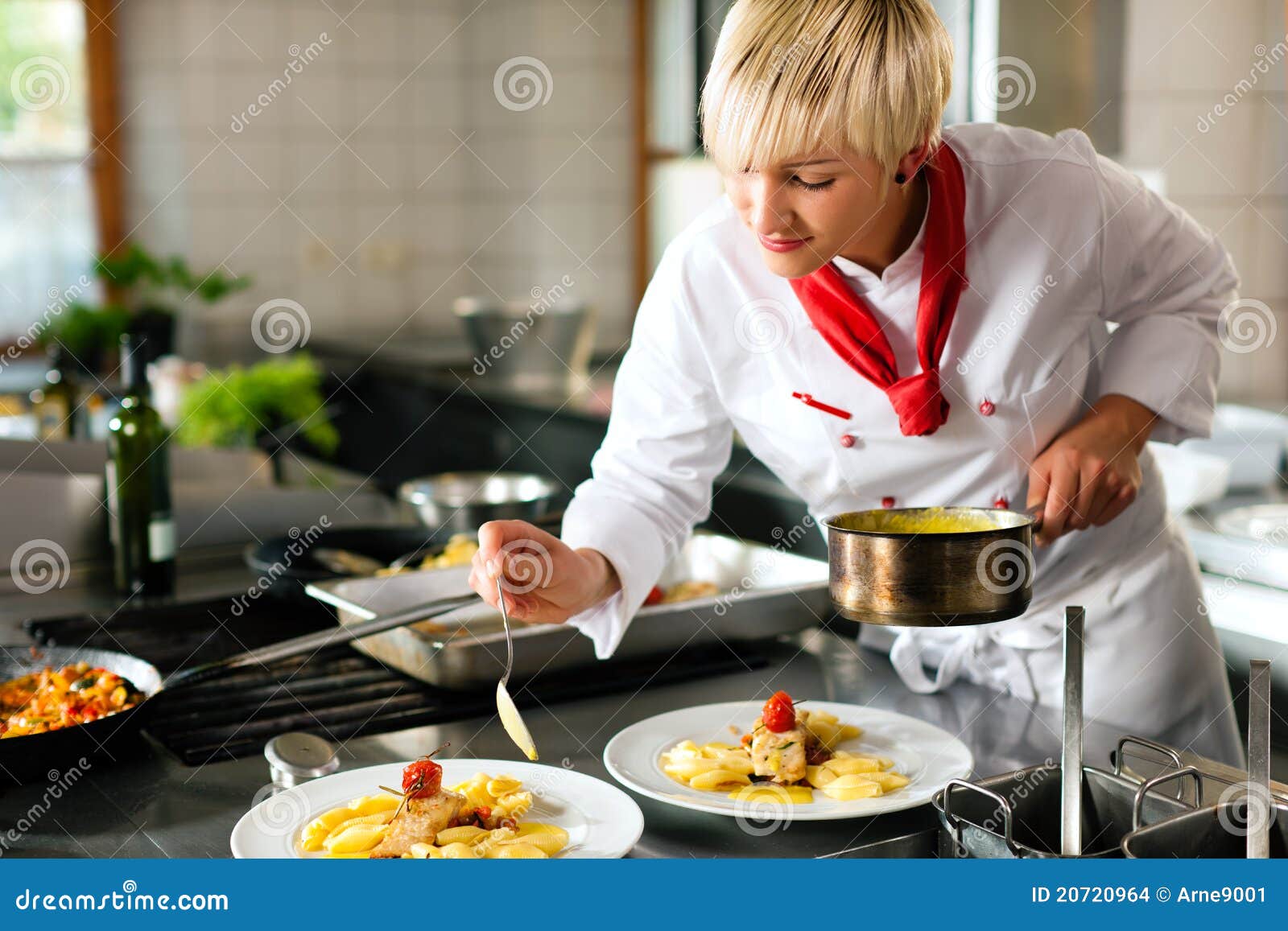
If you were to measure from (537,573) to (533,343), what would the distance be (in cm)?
282

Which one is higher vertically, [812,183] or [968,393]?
[812,183]

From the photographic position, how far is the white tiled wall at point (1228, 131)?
2.87 m

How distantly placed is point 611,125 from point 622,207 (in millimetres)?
322

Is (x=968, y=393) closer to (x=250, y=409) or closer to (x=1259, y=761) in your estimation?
(x=1259, y=761)

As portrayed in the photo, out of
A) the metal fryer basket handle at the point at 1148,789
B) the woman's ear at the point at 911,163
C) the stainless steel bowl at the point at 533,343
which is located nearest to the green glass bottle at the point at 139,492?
the woman's ear at the point at 911,163

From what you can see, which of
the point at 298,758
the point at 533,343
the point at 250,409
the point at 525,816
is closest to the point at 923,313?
the point at 525,816

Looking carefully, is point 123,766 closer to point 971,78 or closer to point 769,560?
point 769,560

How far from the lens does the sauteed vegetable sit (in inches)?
52.4

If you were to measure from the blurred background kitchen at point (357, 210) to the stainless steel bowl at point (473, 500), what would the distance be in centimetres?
97

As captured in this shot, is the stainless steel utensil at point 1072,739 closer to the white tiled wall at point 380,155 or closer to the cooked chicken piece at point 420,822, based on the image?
the cooked chicken piece at point 420,822

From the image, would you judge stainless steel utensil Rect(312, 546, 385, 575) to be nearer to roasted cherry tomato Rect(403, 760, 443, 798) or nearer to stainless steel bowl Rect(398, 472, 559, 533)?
stainless steel bowl Rect(398, 472, 559, 533)

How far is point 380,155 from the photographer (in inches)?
217

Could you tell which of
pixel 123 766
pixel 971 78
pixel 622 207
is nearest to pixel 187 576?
pixel 123 766

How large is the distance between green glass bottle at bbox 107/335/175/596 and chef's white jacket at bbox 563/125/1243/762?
2.53 feet
